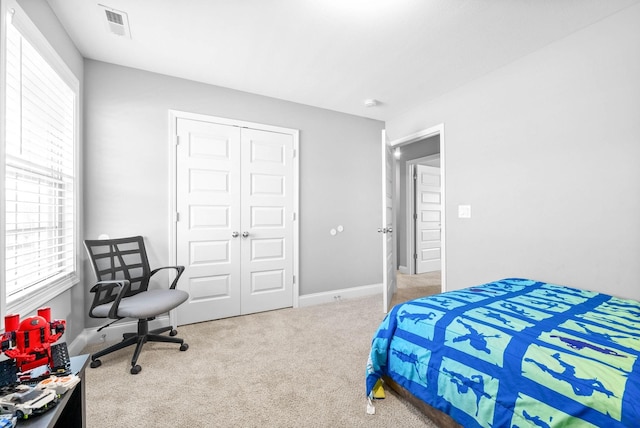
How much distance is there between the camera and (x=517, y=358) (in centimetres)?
121

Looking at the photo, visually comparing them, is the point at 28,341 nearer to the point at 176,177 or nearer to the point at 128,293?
the point at 128,293

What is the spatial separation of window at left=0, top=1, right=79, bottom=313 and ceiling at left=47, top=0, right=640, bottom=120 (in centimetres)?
49

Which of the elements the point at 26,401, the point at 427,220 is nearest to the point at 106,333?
the point at 26,401

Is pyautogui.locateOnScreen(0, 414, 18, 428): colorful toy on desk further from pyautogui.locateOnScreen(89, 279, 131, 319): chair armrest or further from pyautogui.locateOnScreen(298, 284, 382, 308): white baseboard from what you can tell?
pyautogui.locateOnScreen(298, 284, 382, 308): white baseboard

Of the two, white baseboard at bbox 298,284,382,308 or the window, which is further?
white baseboard at bbox 298,284,382,308

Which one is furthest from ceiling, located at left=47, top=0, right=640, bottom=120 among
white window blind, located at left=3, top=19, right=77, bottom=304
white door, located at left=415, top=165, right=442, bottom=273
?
white door, located at left=415, top=165, right=442, bottom=273

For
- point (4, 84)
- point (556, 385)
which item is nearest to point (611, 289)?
point (556, 385)

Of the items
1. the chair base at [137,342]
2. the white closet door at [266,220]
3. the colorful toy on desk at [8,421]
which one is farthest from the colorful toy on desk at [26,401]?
the white closet door at [266,220]

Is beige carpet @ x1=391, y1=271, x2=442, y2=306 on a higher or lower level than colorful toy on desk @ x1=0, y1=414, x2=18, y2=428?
lower

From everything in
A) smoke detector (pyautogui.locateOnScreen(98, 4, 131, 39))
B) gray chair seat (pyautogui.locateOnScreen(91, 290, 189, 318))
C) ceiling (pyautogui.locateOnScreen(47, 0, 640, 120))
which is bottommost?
gray chair seat (pyautogui.locateOnScreen(91, 290, 189, 318))

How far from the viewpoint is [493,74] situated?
2805 millimetres

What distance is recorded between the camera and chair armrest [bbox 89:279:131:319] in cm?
214

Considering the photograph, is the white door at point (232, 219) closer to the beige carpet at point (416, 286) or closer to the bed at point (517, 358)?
the beige carpet at point (416, 286)

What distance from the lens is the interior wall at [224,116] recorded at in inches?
105
